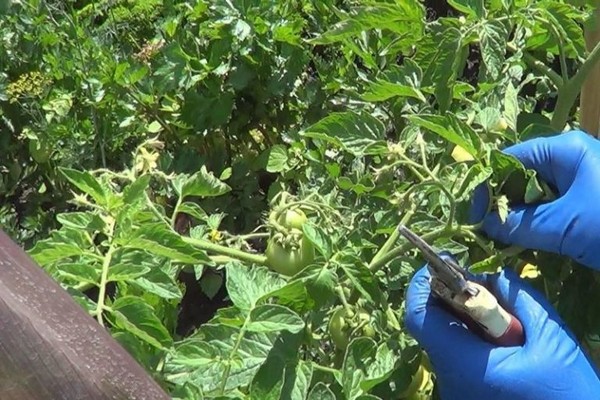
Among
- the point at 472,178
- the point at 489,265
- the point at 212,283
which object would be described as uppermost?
the point at 472,178

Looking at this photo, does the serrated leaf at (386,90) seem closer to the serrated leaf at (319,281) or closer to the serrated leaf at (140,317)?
the serrated leaf at (319,281)

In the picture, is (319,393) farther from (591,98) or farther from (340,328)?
(591,98)

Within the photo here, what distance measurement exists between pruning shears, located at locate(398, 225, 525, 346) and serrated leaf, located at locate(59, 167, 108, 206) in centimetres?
39

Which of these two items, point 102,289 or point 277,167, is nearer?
point 102,289

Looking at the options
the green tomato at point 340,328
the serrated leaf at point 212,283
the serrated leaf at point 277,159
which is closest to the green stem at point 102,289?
the green tomato at point 340,328

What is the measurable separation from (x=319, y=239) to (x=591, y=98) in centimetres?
49

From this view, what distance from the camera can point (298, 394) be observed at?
3.45 feet

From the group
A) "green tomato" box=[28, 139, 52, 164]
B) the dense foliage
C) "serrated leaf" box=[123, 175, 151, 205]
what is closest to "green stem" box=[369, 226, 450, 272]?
the dense foliage

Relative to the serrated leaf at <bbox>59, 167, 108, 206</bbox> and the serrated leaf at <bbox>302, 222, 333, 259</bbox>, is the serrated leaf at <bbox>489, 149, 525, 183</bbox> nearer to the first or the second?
the serrated leaf at <bbox>302, 222, 333, 259</bbox>

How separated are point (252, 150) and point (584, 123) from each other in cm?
77

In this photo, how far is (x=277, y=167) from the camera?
1.71 metres

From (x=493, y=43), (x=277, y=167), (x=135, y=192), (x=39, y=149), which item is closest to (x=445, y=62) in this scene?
(x=493, y=43)

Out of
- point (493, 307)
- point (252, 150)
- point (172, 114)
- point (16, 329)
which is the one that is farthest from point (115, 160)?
point (16, 329)

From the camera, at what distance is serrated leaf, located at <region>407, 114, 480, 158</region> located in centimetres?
102
